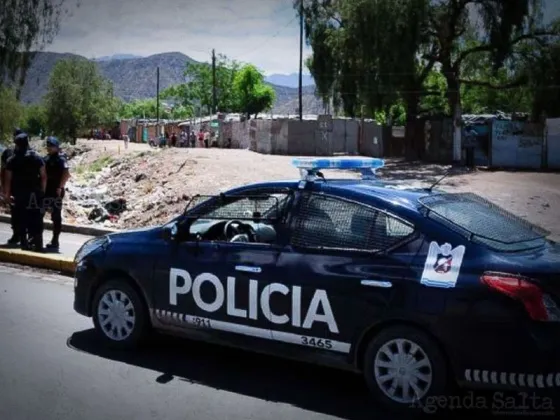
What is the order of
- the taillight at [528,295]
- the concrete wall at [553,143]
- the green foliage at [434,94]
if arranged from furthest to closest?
the green foliage at [434,94] < the concrete wall at [553,143] < the taillight at [528,295]

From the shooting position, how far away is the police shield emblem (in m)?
4.23

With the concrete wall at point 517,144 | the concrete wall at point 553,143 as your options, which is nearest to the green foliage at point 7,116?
the concrete wall at point 517,144

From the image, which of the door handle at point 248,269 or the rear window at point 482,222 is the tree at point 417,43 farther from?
the door handle at point 248,269

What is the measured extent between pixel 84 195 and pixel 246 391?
16.6 metres

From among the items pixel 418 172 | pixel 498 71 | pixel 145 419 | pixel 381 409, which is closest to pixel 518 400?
pixel 381 409

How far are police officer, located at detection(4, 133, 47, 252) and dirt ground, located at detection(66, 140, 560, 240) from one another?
5494 millimetres

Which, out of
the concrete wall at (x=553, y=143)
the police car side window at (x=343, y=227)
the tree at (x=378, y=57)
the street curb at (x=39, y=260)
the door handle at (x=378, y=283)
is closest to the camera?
the door handle at (x=378, y=283)

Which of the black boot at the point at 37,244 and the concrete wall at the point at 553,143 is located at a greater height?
the concrete wall at the point at 553,143

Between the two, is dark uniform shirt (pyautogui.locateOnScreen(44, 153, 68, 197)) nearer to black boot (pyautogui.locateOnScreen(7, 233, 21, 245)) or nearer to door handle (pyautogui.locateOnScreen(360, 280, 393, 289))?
black boot (pyautogui.locateOnScreen(7, 233, 21, 245))

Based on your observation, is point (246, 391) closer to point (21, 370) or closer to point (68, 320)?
point (21, 370)

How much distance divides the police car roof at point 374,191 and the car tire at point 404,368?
875mm

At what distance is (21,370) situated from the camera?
17.2 feet

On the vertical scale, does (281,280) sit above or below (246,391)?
above

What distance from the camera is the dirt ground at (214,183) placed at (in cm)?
1664
